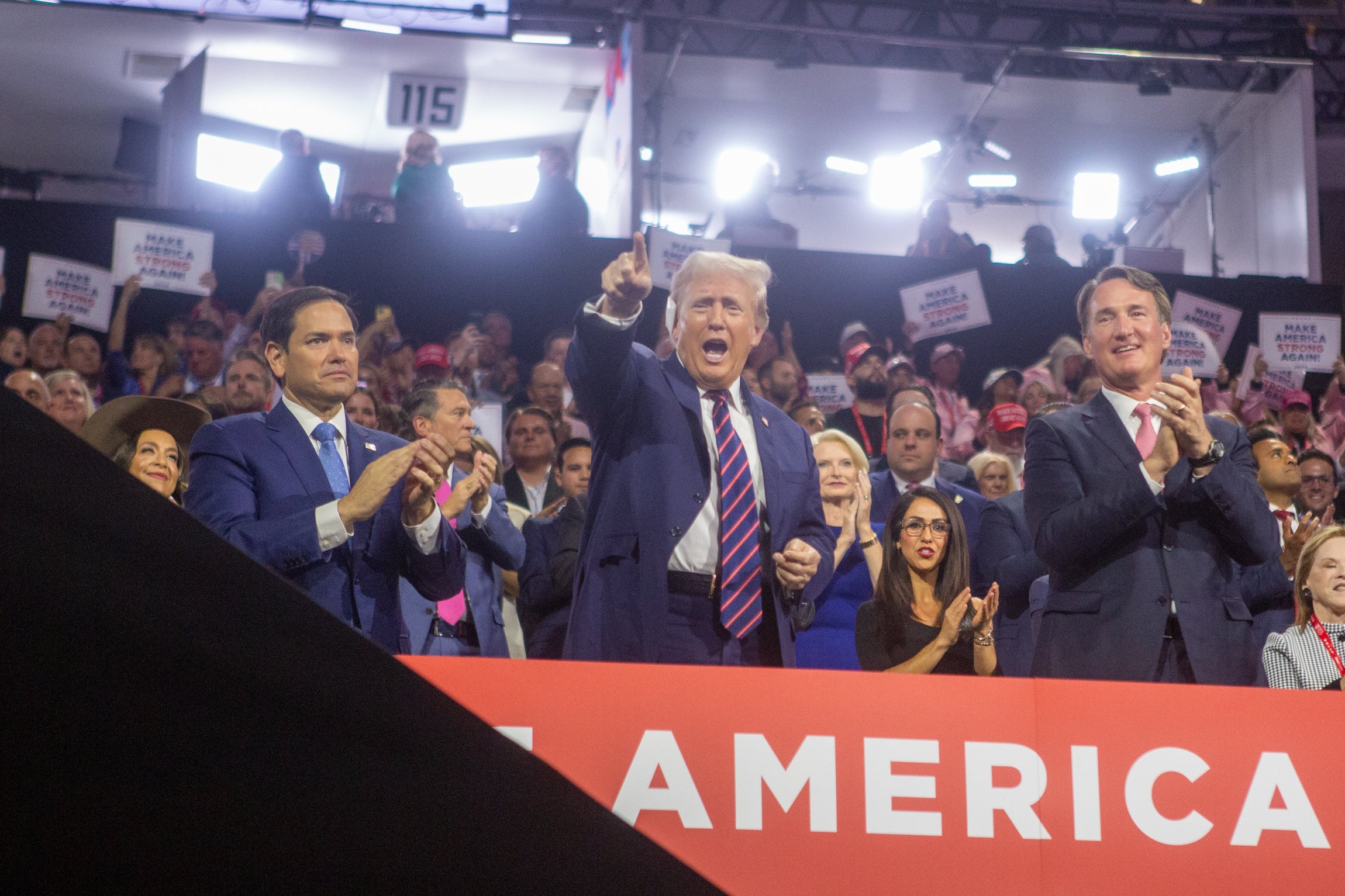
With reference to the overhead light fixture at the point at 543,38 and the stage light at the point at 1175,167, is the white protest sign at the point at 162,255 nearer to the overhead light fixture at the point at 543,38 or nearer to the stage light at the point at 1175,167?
the overhead light fixture at the point at 543,38

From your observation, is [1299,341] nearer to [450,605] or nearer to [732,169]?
[732,169]

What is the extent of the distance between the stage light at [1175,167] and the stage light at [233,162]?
8063 mm

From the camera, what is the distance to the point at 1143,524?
2697 millimetres

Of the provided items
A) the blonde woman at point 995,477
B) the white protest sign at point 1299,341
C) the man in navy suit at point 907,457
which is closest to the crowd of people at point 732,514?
the man in navy suit at point 907,457

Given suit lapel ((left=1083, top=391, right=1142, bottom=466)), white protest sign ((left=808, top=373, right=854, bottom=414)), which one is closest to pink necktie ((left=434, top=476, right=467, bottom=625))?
suit lapel ((left=1083, top=391, right=1142, bottom=466))

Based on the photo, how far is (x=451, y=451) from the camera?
2.52 meters

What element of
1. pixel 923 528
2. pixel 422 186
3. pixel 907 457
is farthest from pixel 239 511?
pixel 422 186

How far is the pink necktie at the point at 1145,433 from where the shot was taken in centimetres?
281

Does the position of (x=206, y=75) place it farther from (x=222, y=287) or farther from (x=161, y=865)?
(x=161, y=865)

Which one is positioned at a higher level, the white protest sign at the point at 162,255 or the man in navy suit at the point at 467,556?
the white protest sign at the point at 162,255

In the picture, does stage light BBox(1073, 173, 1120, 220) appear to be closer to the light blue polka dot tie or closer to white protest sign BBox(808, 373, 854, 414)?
white protest sign BBox(808, 373, 854, 414)

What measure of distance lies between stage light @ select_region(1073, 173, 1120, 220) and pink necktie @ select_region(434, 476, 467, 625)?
1105 cm

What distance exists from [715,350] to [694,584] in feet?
1.72

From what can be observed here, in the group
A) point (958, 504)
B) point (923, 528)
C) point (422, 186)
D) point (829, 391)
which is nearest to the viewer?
point (923, 528)
